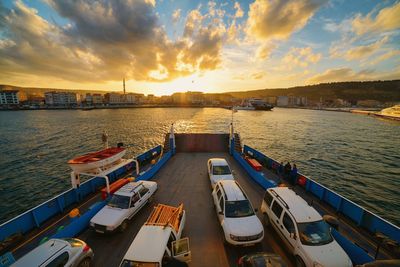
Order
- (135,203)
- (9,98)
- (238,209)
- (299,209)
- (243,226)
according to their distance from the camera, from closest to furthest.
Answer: (299,209) → (243,226) → (238,209) → (135,203) → (9,98)

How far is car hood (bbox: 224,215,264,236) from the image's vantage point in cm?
714

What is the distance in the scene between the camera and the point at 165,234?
6.27 m

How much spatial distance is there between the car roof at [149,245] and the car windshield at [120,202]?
2.74 m

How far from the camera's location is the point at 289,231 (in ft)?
22.9

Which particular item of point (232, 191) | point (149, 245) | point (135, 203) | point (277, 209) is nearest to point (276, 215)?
point (277, 209)

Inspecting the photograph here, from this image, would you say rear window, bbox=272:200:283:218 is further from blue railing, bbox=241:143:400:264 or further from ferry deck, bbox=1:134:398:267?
blue railing, bbox=241:143:400:264

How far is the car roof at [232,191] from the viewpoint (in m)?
8.60

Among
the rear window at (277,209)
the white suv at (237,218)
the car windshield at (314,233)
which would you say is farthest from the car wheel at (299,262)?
the rear window at (277,209)

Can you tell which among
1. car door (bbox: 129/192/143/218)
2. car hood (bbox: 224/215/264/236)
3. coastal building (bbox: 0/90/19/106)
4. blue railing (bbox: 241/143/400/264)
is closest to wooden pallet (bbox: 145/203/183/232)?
car door (bbox: 129/192/143/218)

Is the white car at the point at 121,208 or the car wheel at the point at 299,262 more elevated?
the white car at the point at 121,208

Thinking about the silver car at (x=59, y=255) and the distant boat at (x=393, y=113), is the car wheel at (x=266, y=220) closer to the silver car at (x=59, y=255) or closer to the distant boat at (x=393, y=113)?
the silver car at (x=59, y=255)

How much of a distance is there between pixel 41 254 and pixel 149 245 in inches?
131

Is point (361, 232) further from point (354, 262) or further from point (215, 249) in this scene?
point (215, 249)

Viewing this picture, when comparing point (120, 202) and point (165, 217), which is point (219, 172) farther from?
point (120, 202)
